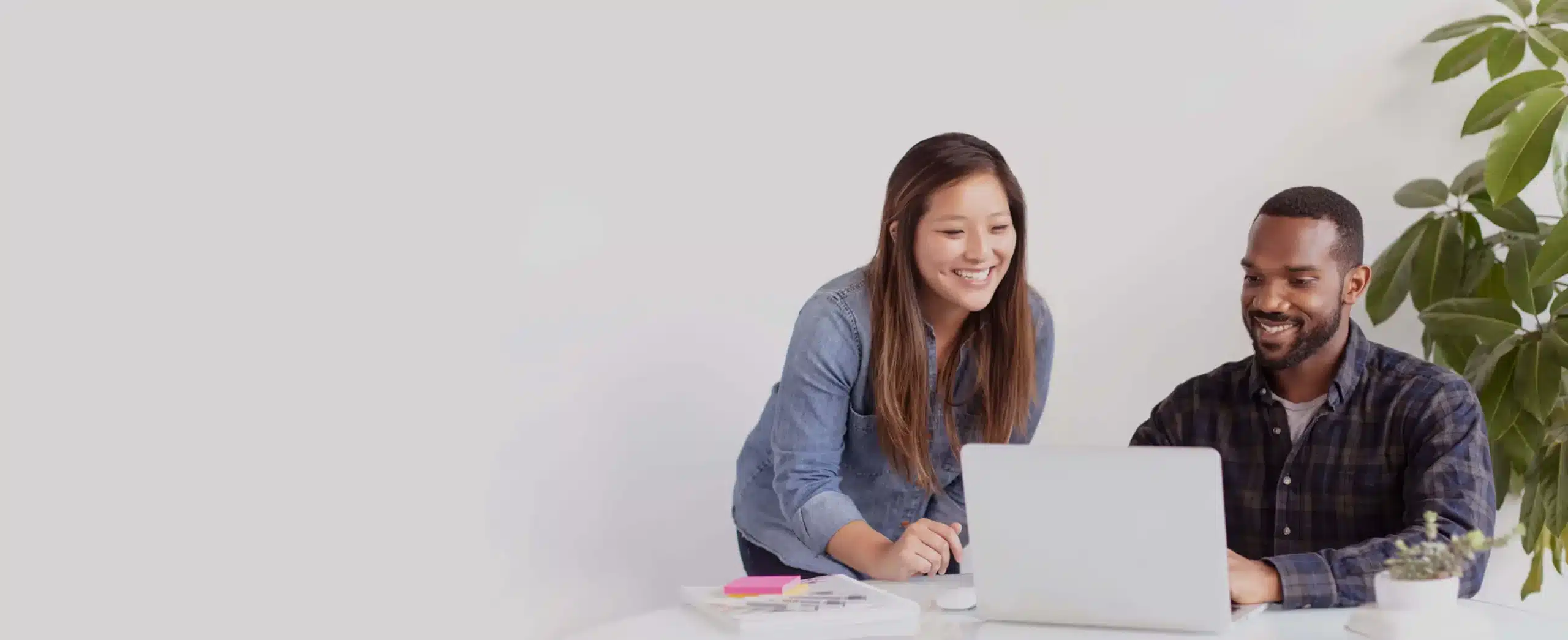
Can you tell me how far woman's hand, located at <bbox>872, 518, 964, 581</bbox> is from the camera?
195 cm

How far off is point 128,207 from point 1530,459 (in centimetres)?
253

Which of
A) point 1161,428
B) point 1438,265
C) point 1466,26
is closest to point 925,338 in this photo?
point 1161,428

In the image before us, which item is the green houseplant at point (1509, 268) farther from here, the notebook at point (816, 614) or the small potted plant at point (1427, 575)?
the notebook at point (816, 614)

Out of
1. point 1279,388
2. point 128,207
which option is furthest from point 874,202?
point 128,207

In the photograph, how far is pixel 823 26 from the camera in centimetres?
334

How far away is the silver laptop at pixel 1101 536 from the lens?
61.3 inches

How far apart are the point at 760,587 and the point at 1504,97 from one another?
189 centimetres

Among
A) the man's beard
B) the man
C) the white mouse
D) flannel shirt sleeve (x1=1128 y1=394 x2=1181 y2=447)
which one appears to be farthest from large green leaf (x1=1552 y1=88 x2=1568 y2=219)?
the white mouse

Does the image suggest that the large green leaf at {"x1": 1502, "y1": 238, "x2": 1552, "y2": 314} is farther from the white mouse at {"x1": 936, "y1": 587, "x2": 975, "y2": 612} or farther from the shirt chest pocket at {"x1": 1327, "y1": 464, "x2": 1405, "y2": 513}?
the white mouse at {"x1": 936, "y1": 587, "x2": 975, "y2": 612}

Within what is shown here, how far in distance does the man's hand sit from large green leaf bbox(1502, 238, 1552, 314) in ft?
4.60

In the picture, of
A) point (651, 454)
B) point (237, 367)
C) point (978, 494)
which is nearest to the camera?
point (978, 494)

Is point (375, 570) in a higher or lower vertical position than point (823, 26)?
lower

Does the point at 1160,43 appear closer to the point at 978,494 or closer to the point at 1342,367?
the point at 1342,367

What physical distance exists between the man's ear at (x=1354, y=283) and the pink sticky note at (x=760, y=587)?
916mm
